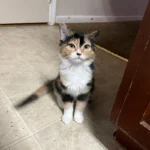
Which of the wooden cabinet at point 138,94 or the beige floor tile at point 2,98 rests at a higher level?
the wooden cabinet at point 138,94

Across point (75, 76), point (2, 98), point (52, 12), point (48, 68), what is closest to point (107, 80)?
point (48, 68)

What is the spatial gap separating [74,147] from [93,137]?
4.5 inches

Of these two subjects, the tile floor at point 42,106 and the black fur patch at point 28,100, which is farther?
the black fur patch at point 28,100

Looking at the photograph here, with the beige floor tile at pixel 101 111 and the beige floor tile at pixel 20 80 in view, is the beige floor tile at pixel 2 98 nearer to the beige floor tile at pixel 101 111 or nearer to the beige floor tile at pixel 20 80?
the beige floor tile at pixel 20 80

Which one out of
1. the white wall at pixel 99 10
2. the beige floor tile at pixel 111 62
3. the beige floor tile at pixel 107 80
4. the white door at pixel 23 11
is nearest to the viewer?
the beige floor tile at pixel 107 80

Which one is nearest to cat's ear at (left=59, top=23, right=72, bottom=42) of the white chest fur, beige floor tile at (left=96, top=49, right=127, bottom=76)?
the white chest fur

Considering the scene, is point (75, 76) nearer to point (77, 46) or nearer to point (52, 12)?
point (77, 46)

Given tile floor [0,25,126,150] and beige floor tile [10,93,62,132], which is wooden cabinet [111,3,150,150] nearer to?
tile floor [0,25,126,150]

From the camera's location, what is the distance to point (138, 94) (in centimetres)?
65

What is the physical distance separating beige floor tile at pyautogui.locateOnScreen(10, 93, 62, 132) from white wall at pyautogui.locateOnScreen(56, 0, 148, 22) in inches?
60.2

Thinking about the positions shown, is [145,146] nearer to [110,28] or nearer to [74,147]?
[74,147]

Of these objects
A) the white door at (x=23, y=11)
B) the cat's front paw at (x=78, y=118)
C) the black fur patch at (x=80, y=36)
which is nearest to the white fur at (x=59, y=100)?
the cat's front paw at (x=78, y=118)

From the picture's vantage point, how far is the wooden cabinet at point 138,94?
0.60 metres

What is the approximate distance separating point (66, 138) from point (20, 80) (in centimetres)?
54
